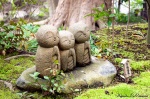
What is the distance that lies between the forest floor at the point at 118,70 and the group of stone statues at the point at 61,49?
0.39m

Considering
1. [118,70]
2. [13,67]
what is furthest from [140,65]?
[13,67]

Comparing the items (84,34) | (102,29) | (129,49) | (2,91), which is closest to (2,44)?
(2,91)

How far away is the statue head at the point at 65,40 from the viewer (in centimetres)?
353

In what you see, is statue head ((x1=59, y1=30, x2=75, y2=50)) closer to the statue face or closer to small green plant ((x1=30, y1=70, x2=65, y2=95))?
the statue face

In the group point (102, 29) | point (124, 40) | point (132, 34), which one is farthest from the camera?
point (102, 29)

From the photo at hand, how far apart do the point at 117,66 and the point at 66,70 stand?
100 centimetres

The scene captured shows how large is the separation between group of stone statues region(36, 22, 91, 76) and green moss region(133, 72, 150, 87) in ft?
2.48

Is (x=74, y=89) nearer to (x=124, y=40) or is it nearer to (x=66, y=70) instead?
(x=66, y=70)

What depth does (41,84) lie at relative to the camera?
3.34 meters

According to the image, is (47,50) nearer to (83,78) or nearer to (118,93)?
(83,78)

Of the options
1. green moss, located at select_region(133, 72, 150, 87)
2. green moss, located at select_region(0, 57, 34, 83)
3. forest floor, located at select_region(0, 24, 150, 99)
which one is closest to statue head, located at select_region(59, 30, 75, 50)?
forest floor, located at select_region(0, 24, 150, 99)

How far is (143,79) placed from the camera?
378cm

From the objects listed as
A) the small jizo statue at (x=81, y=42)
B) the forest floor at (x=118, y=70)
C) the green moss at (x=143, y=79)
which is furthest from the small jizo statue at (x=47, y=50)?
the green moss at (x=143, y=79)

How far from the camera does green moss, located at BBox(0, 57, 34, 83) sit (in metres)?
4.04
